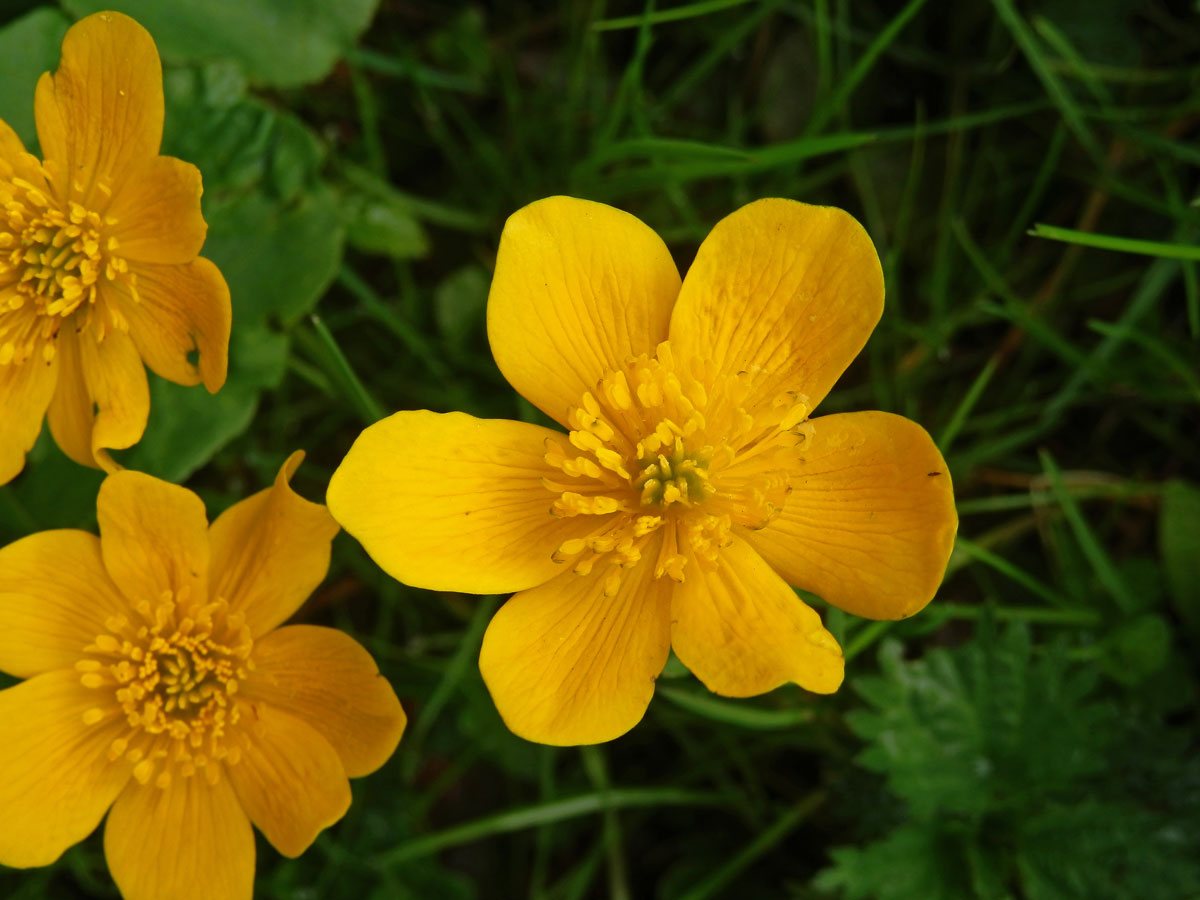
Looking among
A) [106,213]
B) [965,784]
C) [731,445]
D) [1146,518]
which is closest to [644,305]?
[731,445]

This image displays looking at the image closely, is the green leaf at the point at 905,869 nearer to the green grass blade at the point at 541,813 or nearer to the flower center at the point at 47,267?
the green grass blade at the point at 541,813

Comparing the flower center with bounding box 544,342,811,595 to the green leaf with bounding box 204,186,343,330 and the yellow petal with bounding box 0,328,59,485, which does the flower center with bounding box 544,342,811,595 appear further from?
the yellow petal with bounding box 0,328,59,485

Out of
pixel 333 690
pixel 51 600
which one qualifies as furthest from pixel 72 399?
pixel 333 690

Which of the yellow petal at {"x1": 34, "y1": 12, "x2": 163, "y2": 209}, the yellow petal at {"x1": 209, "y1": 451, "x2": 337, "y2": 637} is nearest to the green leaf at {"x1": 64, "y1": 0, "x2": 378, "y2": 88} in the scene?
the yellow petal at {"x1": 34, "y1": 12, "x2": 163, "y2": 209}

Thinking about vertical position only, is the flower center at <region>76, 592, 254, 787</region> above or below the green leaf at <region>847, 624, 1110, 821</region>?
above

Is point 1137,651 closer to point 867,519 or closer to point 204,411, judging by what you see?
point 867,519

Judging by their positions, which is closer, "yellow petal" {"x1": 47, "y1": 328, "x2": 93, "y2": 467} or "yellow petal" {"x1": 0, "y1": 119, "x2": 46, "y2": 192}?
"yellow petal" {"x1": 0, "y1": 119, "x2": 46, "y2": 192}

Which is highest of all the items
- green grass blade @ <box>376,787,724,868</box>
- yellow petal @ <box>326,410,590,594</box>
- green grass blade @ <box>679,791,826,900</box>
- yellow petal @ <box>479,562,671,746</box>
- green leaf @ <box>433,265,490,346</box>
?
yellow petal @ <box>326,410,590,594</box>

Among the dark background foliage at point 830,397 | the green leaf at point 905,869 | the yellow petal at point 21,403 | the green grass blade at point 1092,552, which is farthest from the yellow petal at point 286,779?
the green grass blade at point 1092,552
